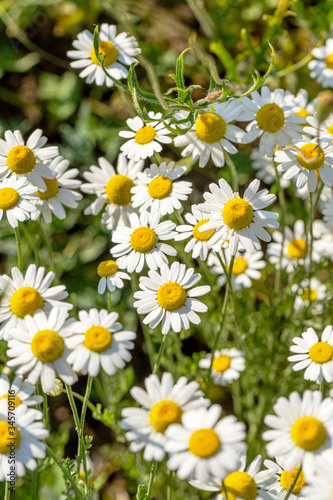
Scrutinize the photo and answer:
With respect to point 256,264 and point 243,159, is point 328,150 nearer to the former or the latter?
point 256,264

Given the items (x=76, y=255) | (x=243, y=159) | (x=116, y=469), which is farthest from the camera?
(x=76, y=255)

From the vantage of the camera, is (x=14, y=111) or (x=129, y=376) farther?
(x=14, y=111)

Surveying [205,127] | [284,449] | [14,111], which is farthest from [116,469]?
[14,111]

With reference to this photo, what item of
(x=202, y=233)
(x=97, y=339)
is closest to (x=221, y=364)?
(x=202, y=233)

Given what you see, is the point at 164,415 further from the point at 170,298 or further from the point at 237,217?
the point at 237,217

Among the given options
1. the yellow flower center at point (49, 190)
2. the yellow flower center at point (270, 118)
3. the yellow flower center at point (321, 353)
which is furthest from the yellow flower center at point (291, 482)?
the yellow flower center at point (49, 190)
